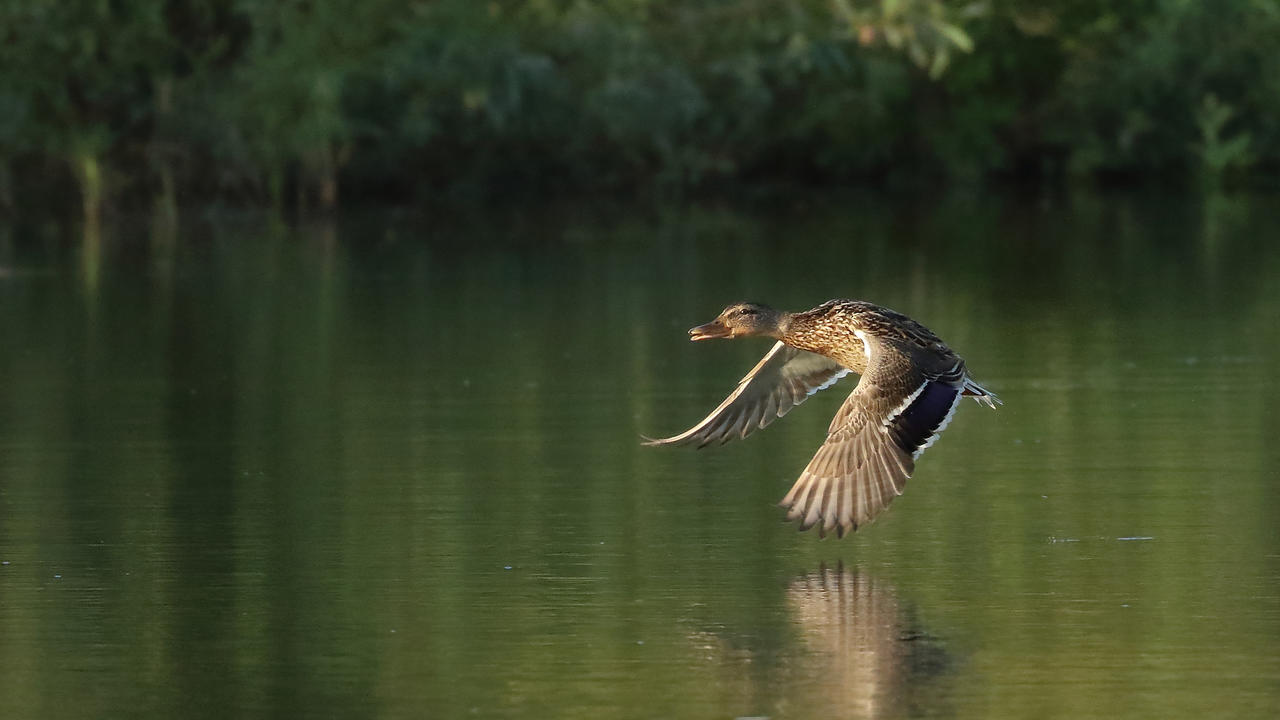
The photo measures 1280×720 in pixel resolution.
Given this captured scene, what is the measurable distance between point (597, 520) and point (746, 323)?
3.86 ft

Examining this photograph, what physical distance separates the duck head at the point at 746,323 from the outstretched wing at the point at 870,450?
1.57 metres

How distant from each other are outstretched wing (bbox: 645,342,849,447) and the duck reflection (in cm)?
172

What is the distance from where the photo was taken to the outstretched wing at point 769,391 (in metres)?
11.3

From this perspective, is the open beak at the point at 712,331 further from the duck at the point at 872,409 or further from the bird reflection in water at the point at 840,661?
the bird reflection in water at the point at 840,661

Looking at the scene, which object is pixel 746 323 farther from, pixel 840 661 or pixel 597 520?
pixel 840 661

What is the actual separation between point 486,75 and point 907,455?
33301 mm

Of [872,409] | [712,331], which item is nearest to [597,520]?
[712,331]

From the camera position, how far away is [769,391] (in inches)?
448

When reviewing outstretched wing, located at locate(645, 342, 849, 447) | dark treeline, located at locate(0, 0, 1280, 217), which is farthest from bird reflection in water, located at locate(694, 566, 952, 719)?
dark treeline, located at locate(0, 0, 1280, 217)

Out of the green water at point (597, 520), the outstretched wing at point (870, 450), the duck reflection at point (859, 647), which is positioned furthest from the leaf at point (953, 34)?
the duck reflection at point (859, 647)

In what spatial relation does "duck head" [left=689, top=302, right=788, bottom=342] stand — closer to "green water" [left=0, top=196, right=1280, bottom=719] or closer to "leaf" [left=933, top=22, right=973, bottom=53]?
"green water" [left=0, top=196, right=1280, bottom=719]

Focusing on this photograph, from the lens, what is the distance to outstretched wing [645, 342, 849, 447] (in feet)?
37.0

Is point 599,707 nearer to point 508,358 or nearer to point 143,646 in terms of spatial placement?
point 143,646

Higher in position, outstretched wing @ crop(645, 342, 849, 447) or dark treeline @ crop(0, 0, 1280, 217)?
dark treeline @ crop(0, 0, 1280, 217)
